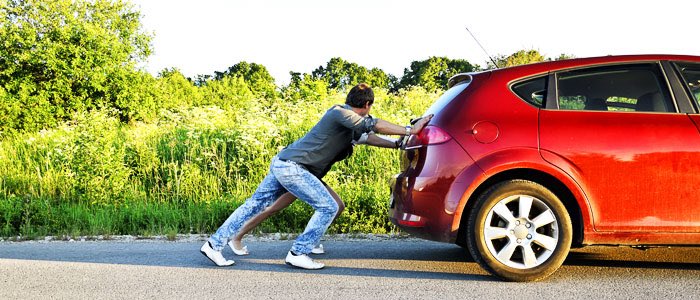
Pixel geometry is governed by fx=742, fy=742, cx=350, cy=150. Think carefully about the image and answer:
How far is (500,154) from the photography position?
16.7 ft

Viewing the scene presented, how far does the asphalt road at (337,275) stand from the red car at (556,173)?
32 centimetres

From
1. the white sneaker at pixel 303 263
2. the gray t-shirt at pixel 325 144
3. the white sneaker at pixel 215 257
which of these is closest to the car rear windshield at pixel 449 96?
the gray t-shirt at pixel 325 144

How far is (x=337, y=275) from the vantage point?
5.49 meters

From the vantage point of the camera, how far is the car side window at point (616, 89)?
524 cm

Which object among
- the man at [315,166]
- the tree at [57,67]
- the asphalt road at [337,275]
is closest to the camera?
the asphalt road at [337,275]

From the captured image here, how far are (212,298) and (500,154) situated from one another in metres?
2.15

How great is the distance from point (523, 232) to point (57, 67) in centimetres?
3435

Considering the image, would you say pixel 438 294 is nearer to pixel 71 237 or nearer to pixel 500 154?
pixel 500 154

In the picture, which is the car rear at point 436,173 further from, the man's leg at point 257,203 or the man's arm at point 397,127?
the man's leg at point 257,203

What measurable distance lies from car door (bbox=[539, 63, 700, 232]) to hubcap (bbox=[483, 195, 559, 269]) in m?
0.31

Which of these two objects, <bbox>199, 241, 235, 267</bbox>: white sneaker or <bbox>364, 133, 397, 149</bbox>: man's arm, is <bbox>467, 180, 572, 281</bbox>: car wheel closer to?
<bbox>364, 133, 397, 149</bbox>: man's arm

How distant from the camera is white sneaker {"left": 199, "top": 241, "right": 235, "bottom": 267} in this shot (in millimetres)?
5895

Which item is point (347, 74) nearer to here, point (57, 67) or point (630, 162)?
point (57, 67)

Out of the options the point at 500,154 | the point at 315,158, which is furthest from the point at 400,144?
the point at 500,154
